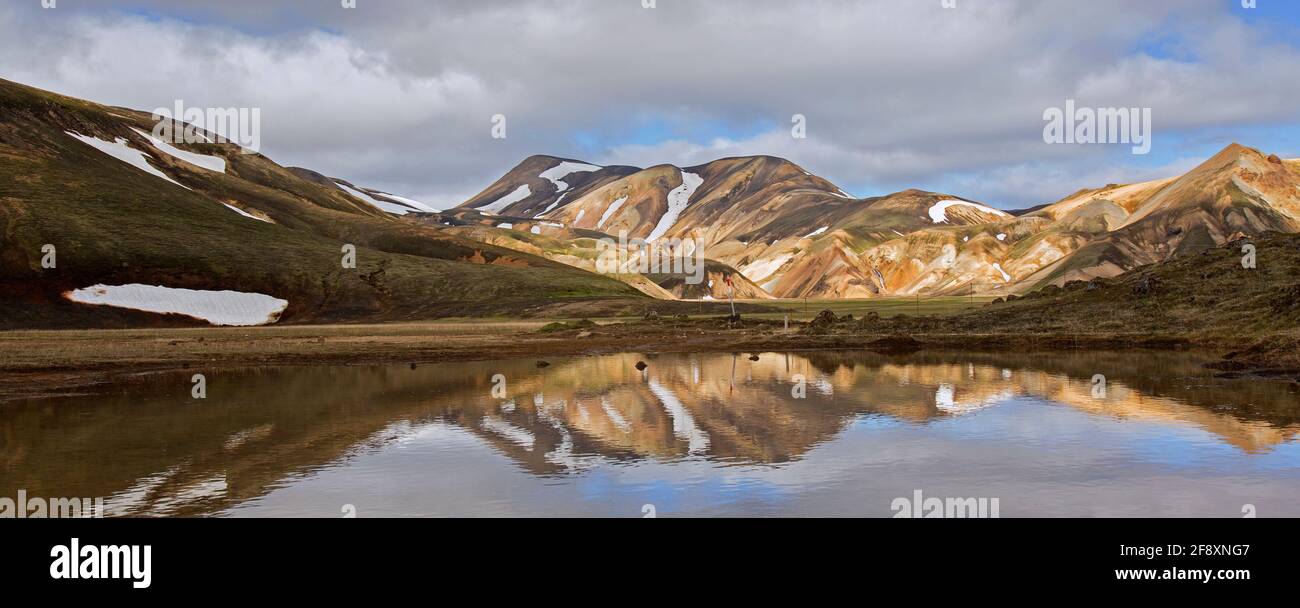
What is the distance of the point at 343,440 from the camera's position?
21.3 m

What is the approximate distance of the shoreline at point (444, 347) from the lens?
37500 millimetres

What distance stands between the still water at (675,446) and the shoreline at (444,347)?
5.43 metres

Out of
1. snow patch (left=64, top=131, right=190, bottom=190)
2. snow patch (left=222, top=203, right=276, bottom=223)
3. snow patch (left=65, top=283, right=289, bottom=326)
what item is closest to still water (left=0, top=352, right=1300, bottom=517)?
snow patch (left=65, top=283, right=289, bottom=326)

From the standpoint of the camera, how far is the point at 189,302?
9906cm

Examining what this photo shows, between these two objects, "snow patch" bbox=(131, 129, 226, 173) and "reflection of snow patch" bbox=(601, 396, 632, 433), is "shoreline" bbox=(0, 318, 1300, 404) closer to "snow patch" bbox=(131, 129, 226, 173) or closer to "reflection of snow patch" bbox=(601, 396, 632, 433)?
"reflection of snow patch" bbox=(601, 396, 632, 433)

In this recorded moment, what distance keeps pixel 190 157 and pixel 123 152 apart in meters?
22.9

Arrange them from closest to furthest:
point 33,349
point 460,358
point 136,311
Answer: point 460,358
point 33,349
point 136,311

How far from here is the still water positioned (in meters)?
14.3

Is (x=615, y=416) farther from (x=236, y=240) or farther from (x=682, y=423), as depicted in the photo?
(x=236, y=240)

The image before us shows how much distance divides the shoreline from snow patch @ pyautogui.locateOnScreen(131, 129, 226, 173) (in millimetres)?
107909
